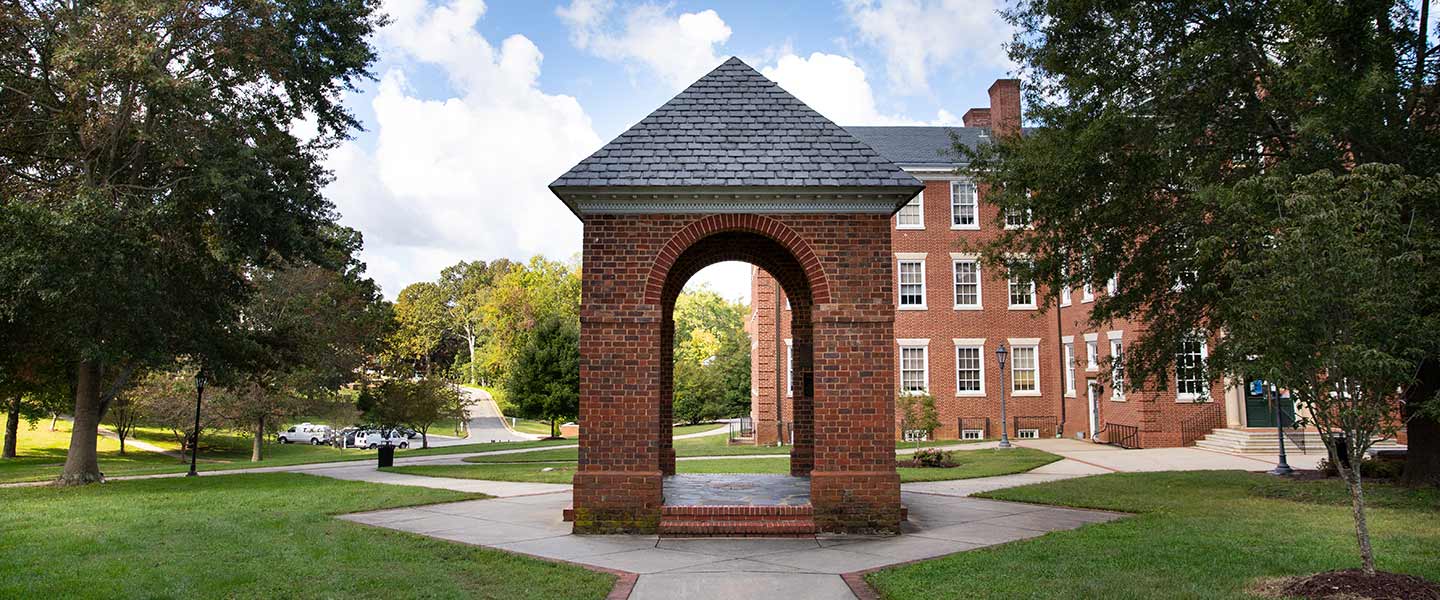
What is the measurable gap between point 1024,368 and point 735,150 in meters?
24.7

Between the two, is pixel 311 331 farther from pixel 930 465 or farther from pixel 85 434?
pixel 930 465

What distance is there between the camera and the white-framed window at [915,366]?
1257 inches

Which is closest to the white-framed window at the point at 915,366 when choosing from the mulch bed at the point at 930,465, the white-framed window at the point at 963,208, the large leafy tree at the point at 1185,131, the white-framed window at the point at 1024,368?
the white-framed window at the point at 1024,368

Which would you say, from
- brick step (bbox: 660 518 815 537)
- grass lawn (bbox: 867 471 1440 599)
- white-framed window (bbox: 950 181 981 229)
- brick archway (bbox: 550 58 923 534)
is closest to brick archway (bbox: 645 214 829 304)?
brick archway (bbox: 550 58 923 534)

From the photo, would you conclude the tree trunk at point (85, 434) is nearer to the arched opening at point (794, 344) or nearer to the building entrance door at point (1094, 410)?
the arched opening at point (794, 344)

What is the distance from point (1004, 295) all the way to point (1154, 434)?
7844 mm

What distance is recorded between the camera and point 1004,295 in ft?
106

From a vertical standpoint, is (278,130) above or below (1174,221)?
above

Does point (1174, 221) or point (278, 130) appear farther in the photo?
point (278, 130)

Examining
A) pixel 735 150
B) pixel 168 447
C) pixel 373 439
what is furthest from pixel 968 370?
pixel 168 447

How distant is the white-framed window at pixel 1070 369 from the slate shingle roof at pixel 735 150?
23.3 m

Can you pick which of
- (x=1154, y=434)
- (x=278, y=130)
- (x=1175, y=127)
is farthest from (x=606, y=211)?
(x=1154, y=434)

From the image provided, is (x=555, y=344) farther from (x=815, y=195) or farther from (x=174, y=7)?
(x=815, y=195)

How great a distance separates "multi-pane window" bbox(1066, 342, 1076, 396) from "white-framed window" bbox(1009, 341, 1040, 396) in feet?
3.46
